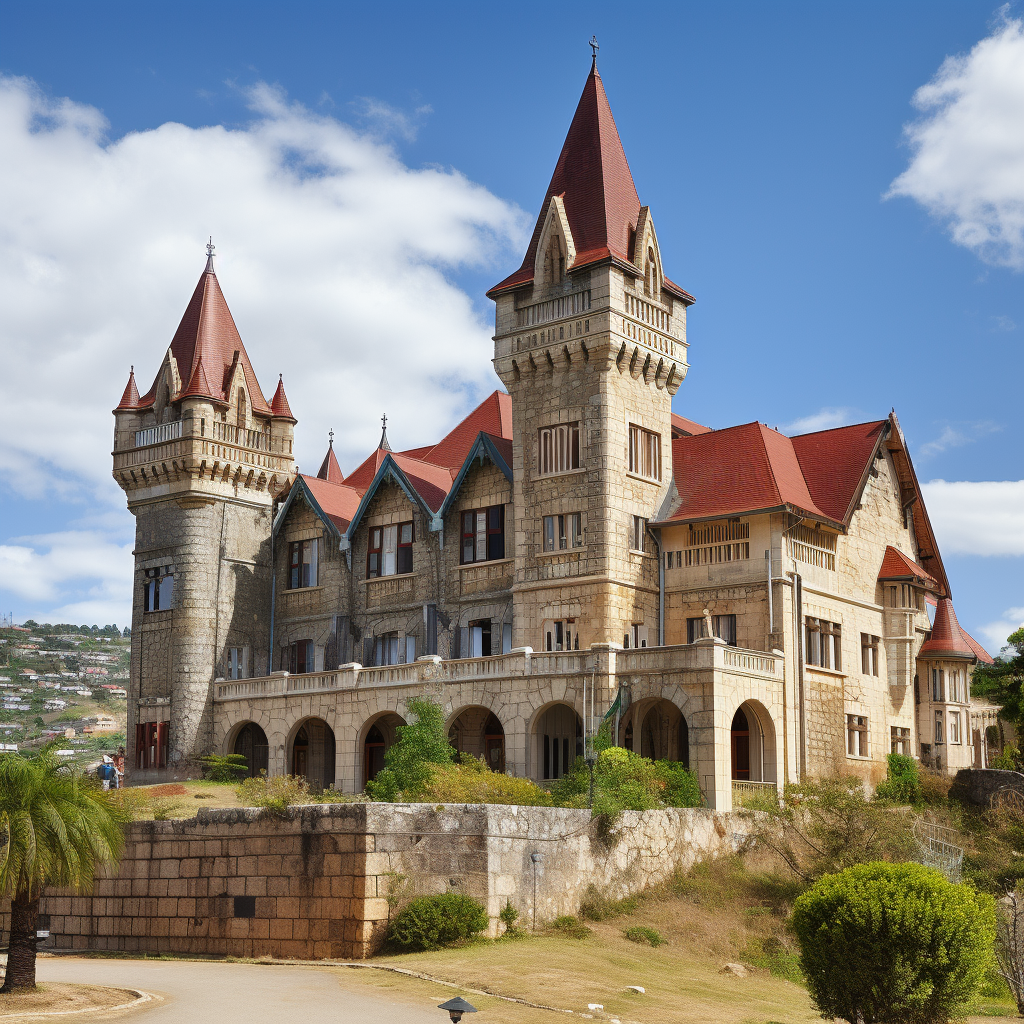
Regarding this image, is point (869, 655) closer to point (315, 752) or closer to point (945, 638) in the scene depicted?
point (945, 638)

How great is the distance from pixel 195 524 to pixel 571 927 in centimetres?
2575

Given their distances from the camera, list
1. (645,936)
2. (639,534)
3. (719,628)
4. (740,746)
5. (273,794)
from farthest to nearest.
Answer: (639,534) < (719,628) < (740,746) < (273,794) < (645,936)

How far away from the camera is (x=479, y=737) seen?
40.3 m

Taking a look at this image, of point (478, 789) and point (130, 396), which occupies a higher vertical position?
point (130, 396)


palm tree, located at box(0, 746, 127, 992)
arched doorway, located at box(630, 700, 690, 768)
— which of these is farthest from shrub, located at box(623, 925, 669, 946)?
arched doorway, located at box(630, 700, 690, 768)

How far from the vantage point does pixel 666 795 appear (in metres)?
31.9

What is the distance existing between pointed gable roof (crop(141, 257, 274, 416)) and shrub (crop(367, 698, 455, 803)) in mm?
16155

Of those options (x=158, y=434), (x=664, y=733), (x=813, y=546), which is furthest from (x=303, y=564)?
(x=813, y=546)

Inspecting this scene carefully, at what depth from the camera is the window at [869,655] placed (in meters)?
41.0

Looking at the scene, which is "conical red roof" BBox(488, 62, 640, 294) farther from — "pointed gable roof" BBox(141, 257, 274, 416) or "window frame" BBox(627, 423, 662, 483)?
"pointed gable roof" BBox(141, 257, 274, 416)

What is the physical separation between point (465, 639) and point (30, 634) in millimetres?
125722

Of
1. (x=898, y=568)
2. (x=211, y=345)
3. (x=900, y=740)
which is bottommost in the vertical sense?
(x=900, y=740)

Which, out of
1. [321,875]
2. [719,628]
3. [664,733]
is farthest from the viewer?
[719,628]

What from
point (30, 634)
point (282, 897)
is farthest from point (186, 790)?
point (30, 634)
